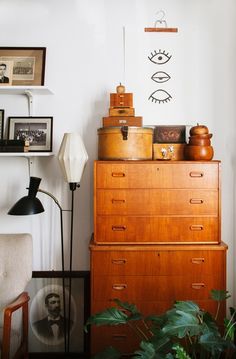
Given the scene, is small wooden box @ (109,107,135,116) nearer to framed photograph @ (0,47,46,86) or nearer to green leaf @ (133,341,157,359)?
framed photograph @ (0,47,46,86)

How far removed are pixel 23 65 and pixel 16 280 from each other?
153 cm

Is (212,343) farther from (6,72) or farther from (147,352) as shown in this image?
(6,72)

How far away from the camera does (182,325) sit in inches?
62.2

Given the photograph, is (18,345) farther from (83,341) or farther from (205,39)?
(205,39)

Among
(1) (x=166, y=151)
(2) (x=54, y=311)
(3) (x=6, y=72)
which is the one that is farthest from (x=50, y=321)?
(3) (x=6, y=72)

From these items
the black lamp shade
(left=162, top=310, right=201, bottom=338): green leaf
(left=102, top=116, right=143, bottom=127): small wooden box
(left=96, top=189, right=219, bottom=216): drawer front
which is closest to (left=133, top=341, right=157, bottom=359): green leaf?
(left=162, top=310, right=201, bottom=338): green leaf

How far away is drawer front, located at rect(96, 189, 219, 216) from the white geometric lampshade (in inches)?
8.4

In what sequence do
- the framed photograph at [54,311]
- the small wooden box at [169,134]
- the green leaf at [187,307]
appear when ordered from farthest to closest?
1. the framed photograph at [54,311]
2. the small wooden box at [169,134]
3. the green leaf at [187,307]

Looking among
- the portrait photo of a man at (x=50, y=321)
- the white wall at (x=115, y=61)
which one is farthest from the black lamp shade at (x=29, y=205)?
the portrait photo of a man at (x=50, y=321)

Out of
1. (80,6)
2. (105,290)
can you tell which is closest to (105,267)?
(105,290)

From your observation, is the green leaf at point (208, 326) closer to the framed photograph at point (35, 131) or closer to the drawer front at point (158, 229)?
the drawer front at point (158, 229)

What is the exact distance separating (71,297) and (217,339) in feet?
4.05

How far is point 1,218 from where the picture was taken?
2543 millimetres

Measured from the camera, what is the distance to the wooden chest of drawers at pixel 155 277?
211 centimetres
